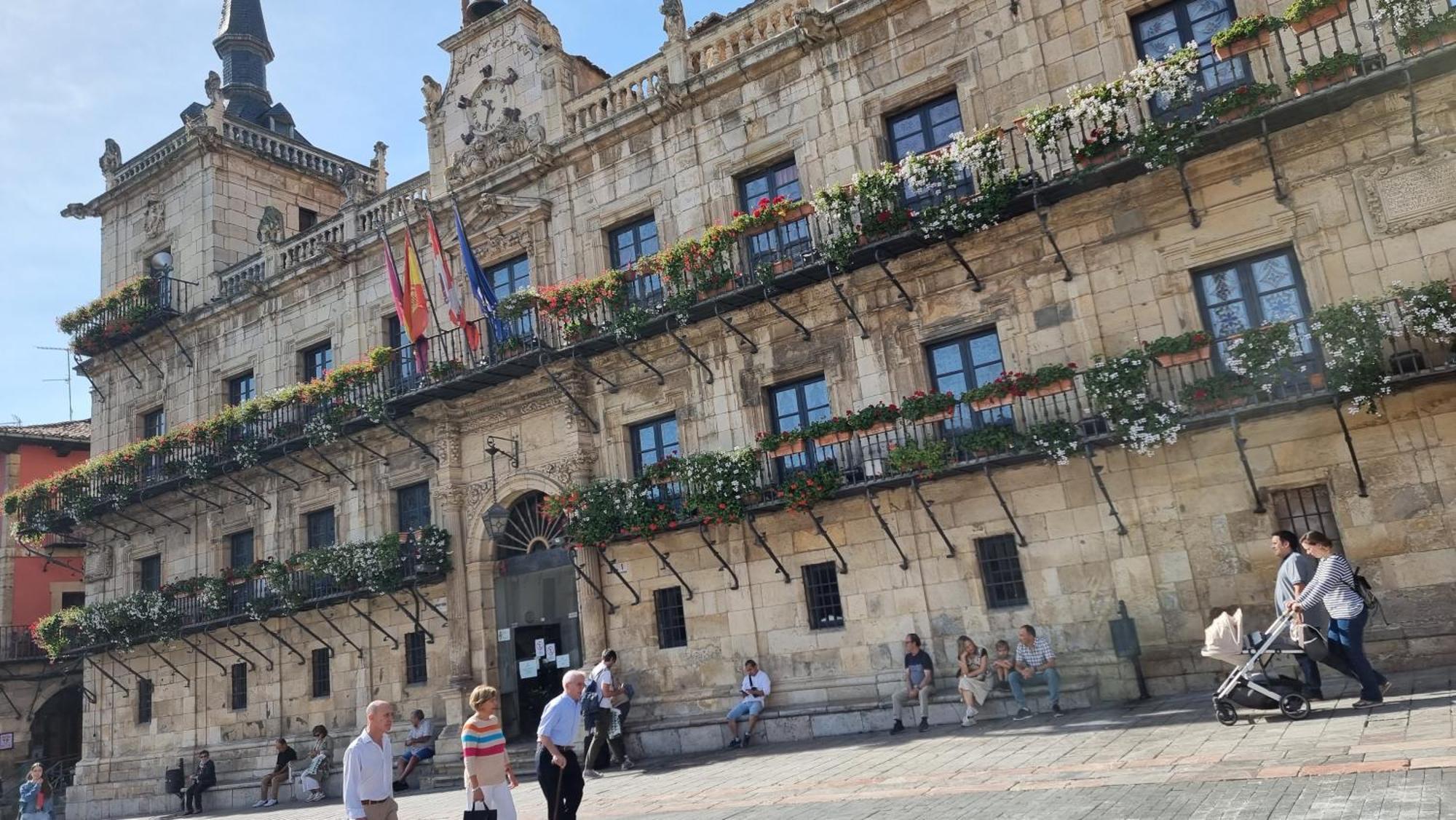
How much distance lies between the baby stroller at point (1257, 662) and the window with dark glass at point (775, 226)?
28.0 feet

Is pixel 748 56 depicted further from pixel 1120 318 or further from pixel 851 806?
pixel 851 806

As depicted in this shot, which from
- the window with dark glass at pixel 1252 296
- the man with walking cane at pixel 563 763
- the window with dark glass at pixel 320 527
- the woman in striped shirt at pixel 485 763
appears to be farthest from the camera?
the window with dark glass at pixel 320 527

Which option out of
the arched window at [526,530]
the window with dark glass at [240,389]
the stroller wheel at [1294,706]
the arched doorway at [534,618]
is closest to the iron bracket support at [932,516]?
the stroller wheel at [1294,706]

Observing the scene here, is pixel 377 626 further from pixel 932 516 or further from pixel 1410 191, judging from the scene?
pixel 1410 191

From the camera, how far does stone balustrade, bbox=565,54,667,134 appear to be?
19.2 metres

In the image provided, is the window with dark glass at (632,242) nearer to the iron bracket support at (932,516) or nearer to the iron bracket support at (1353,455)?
the iron bracket support at (932,516)

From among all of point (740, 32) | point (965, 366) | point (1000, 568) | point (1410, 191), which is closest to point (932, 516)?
point (1000, 568)

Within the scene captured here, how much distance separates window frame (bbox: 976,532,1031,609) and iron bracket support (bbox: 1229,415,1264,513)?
10.3ft

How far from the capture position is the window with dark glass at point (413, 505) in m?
21.4

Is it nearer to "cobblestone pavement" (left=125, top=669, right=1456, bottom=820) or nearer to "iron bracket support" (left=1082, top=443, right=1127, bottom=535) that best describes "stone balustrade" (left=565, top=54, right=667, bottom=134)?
"iron bracket support" (left=1082, top=443, right=1127, bottom=535)

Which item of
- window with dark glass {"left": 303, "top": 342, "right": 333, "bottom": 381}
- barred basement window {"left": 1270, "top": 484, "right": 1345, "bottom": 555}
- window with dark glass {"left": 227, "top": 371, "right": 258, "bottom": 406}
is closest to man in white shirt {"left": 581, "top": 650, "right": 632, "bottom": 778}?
barred basement window {"left": 1270, "top": 484, "right": 1345, "bottom": 555}

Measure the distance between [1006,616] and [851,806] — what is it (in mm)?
5951

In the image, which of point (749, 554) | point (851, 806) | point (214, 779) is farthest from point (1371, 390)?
point (214, 779)

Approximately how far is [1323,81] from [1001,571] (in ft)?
24.7
